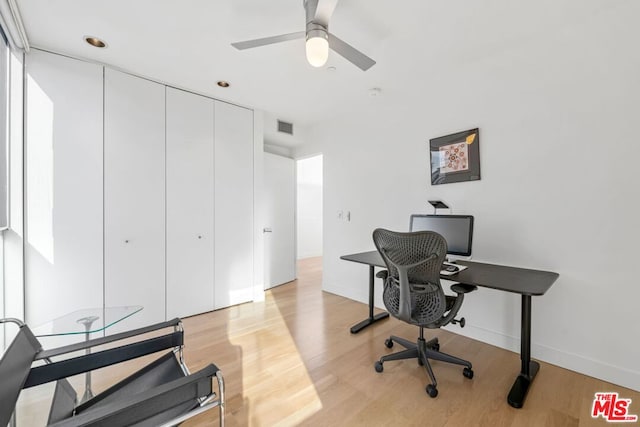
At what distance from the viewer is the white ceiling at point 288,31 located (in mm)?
1841

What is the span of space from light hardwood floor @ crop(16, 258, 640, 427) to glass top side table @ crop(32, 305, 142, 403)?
1.91ft

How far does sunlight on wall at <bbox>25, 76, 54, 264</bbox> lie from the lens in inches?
88.2

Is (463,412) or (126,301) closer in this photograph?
(463,412)

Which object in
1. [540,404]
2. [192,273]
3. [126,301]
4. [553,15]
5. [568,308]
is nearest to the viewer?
[540,404]

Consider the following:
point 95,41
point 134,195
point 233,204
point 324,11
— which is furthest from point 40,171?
point 324,11

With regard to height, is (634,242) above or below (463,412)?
above

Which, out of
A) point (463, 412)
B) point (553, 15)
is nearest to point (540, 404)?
point (463, 412)

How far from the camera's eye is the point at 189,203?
310 cm

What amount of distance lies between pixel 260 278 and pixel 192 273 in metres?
0.90

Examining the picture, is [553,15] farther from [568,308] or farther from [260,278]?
[260,278]

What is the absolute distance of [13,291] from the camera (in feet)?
Answer: 6.92

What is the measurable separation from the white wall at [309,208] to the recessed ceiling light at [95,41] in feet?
15.7

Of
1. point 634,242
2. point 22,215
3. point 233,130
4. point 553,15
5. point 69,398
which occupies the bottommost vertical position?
point 69,398

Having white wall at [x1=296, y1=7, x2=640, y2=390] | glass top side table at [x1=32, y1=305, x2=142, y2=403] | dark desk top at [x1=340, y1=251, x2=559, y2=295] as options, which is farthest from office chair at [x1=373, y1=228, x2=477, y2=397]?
glass top side table at [x1=32, y1=305, x2=142, y2=403]
